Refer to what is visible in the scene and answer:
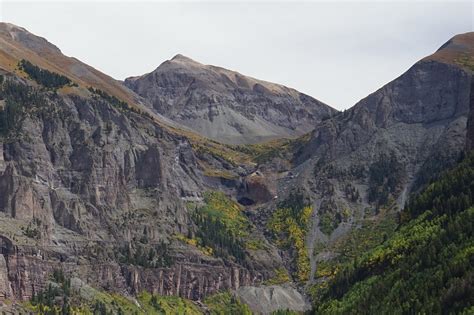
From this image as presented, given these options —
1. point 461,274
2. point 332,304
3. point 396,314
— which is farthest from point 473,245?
Answer: point 332,304

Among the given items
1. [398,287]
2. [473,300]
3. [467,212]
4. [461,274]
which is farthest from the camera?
[467,212]

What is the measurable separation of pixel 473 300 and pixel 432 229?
174 feet

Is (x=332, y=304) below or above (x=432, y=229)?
below

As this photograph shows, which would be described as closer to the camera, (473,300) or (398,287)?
(473,300)

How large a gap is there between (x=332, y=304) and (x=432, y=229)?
1115 inches

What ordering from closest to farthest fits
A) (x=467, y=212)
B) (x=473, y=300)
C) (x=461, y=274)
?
(x=473, y=300), (x=461, y=274), (x=467, y=212)

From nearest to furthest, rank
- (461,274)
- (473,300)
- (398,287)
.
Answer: (473,300)
(461,274)
(398,287)

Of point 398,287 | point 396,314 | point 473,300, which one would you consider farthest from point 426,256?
point 473,300

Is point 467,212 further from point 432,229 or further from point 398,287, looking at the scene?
point 398,287

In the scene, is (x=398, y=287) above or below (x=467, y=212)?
below

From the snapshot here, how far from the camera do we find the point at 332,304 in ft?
637

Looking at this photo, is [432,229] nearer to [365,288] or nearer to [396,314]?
[365,288]

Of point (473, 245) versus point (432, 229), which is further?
point (432, 229)

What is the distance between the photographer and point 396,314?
155250mm
